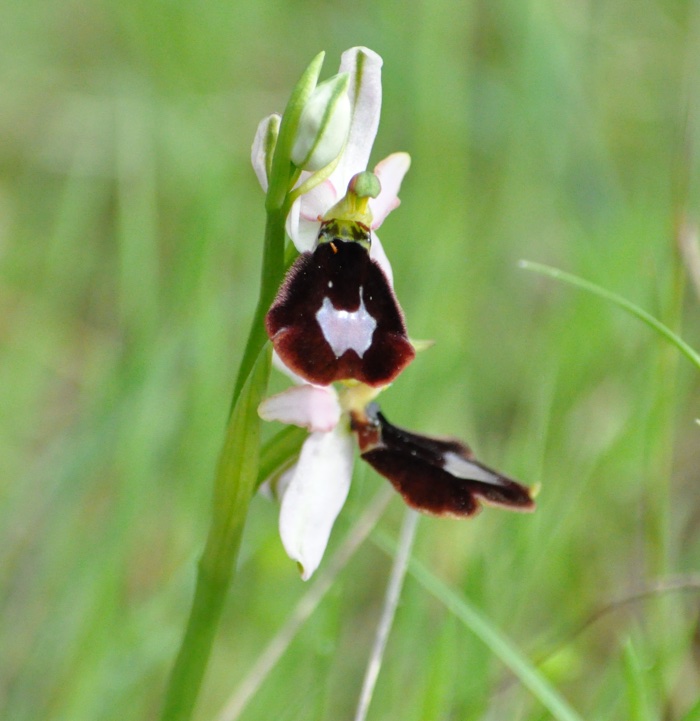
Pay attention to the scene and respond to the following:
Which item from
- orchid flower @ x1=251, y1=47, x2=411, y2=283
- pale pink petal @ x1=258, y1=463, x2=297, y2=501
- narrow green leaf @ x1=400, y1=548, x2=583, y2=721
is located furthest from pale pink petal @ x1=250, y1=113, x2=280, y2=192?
narrow green leaf @ x1=400, y1=548, x2=583, y2=721

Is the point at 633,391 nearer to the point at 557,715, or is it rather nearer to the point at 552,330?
the point at 552,330

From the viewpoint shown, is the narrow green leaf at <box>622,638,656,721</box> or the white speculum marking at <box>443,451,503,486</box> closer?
the narrow green leaf at <box>622,638,656,721</box>

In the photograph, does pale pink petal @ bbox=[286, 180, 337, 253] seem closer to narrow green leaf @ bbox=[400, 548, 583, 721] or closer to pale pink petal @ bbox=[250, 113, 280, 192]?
pale pink petal @ bbox=[250, 113, 280, 192]

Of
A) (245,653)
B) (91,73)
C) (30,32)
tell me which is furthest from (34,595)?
(30,32)

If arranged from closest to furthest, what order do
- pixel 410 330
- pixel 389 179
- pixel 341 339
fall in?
1. pixel 341 339
2. pixel 389 179
3. pixel 410 330

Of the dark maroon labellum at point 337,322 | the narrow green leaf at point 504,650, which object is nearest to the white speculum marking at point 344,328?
the dark maroon labellum at point 337,322

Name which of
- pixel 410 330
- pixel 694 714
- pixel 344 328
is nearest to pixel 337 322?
pixel 344 328

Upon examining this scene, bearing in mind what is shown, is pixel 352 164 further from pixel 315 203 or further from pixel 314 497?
pixel 314 497

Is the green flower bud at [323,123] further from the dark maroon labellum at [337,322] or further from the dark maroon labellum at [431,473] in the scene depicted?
the dark maroon labellum at [431,473]
